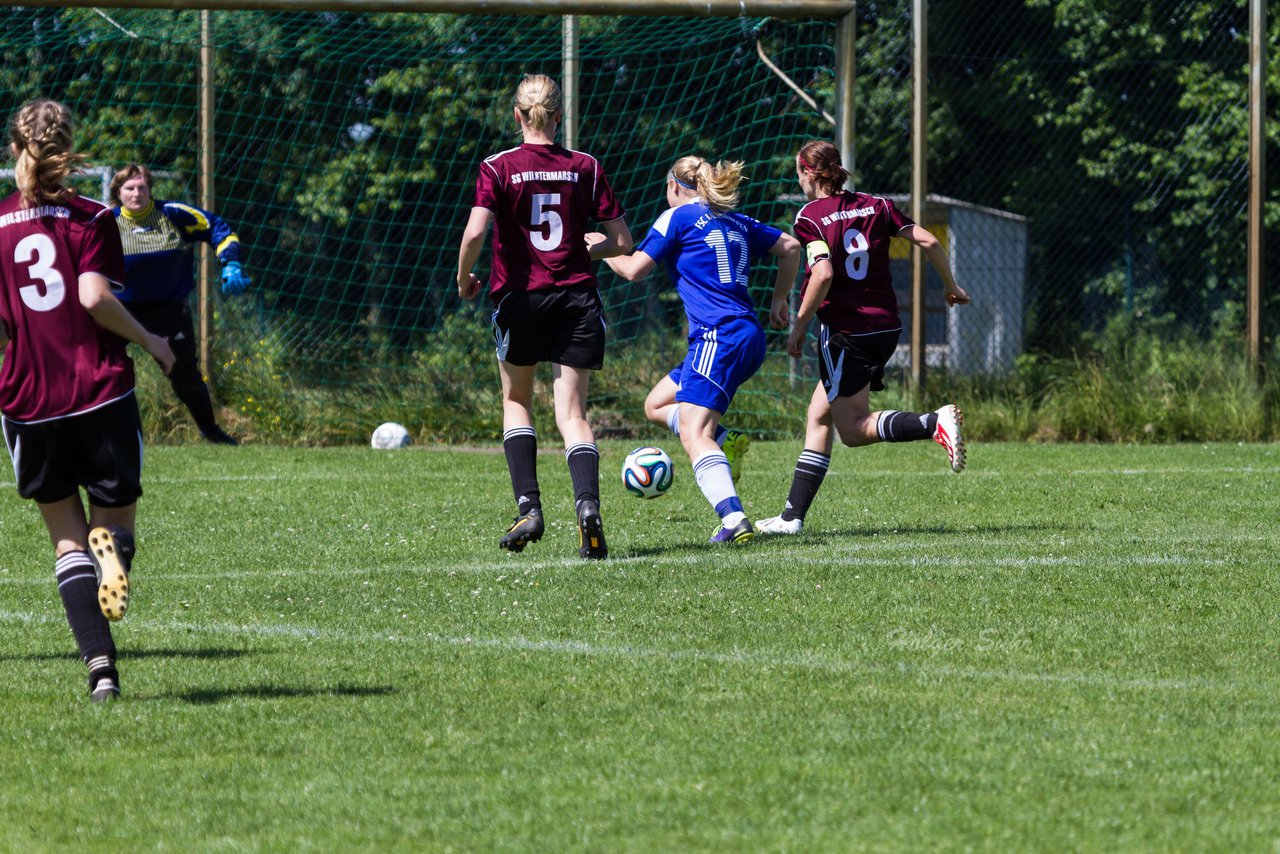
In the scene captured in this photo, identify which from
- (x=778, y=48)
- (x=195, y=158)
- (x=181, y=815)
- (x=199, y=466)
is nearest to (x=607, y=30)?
(x=778, y=48)

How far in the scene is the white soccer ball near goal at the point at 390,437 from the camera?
13695mm

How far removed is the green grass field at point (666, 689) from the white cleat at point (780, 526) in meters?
0.14

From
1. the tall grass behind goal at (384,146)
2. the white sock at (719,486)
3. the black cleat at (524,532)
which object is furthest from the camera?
the tall grass behind goal at (384,146)

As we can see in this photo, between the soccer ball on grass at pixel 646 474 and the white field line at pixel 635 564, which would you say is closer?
the white field line at pixel 635 564

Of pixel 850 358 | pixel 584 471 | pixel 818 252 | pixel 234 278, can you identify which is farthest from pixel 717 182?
pixel 234 278

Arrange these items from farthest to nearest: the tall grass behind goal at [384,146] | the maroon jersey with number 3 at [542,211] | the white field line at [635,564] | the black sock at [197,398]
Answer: the tall grass behind goal at [384,146] < the black sock at [197,398] < the maroon jersey with number 3 at [542,211] < the white field line at [635,564]

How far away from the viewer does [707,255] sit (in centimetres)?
788

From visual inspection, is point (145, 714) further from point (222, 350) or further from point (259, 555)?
point (222, 350)

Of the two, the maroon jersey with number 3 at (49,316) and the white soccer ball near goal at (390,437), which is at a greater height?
the maroon jersey with number 3 at (49,316)

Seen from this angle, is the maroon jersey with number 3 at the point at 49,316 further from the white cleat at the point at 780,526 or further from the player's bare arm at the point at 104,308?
the white cleat at the point at 780,526

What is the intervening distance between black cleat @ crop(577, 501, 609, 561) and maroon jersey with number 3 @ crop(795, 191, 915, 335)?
1784 mm

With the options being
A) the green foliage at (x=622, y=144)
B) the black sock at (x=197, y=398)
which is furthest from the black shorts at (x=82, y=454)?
the green foliage at (x=622, y=144)

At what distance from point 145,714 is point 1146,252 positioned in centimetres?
1687

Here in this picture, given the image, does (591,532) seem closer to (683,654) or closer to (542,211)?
A: (542,211)
